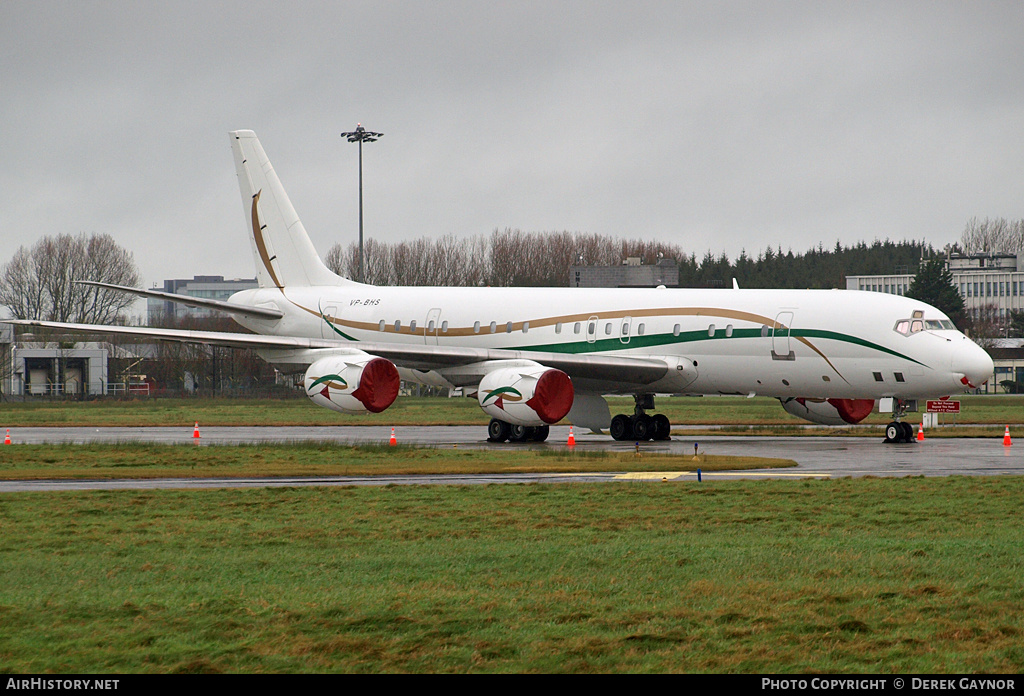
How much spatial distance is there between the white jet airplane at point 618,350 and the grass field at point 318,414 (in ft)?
21.4

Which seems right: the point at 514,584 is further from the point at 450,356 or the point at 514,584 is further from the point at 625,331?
the point at 625,331

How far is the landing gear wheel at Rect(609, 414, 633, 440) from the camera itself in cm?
3107

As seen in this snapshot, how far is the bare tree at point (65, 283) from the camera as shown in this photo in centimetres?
9025

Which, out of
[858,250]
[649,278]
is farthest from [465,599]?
[858,250]

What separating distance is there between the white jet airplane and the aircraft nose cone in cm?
3

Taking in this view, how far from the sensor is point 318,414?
1861 inches

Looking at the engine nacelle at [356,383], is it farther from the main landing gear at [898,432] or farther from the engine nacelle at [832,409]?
the main landing gear at [898,432]

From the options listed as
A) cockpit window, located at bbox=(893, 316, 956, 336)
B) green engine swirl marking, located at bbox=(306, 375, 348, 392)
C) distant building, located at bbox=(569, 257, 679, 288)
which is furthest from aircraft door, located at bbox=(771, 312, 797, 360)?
distant building, located at bbox=(569, 257, 679, 288)

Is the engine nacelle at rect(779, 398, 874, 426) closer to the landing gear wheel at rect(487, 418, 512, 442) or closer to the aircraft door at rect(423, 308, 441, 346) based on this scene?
the landing gear wheel at rect(487, 418, 512, 442)

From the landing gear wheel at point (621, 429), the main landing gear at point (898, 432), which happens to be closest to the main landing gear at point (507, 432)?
the landing gear wheel at point (621, 429)

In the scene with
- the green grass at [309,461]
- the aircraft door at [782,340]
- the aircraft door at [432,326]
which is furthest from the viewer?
the aircraft door at [432,326]

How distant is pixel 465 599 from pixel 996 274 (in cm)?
12451

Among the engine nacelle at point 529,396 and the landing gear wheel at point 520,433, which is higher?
the engine nacelle at point 529,396

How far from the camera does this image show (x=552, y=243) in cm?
10425
